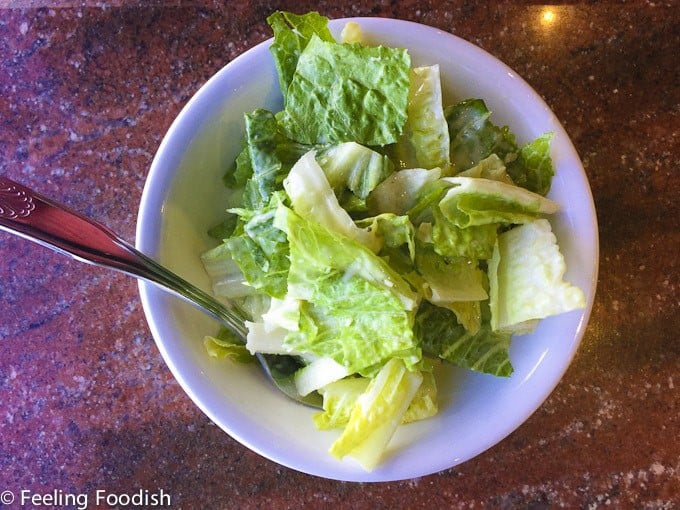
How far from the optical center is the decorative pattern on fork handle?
0.95 m

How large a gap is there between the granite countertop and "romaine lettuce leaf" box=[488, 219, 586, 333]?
39cm

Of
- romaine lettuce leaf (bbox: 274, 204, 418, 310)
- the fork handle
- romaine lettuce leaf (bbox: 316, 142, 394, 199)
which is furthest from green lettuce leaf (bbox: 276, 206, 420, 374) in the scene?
the fork handle

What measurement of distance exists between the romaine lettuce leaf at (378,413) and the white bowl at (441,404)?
4cm

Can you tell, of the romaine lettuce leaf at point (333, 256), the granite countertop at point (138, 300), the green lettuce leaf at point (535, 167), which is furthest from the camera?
the granite countertop at point (138, 300)

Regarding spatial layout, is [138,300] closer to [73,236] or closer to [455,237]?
[73,236]

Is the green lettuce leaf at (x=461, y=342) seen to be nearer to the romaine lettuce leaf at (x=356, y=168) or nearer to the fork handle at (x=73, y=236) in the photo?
the romaine lettuce leaf at (x=356, y=168)

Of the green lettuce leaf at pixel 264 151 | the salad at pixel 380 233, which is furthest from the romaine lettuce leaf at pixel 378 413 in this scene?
the green lettuce leaf at pixel 264 151

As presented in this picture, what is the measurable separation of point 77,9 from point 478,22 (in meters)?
0.85

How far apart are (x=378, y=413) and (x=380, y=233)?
29cm

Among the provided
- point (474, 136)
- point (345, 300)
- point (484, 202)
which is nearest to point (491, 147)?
point (474, 136)

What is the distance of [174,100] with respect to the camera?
1.32 metres

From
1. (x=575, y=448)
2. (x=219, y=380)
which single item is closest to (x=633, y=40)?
(x=575, y=448)

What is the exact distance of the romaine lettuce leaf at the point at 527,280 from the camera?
94 cm

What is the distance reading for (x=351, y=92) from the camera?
3.31 feet
